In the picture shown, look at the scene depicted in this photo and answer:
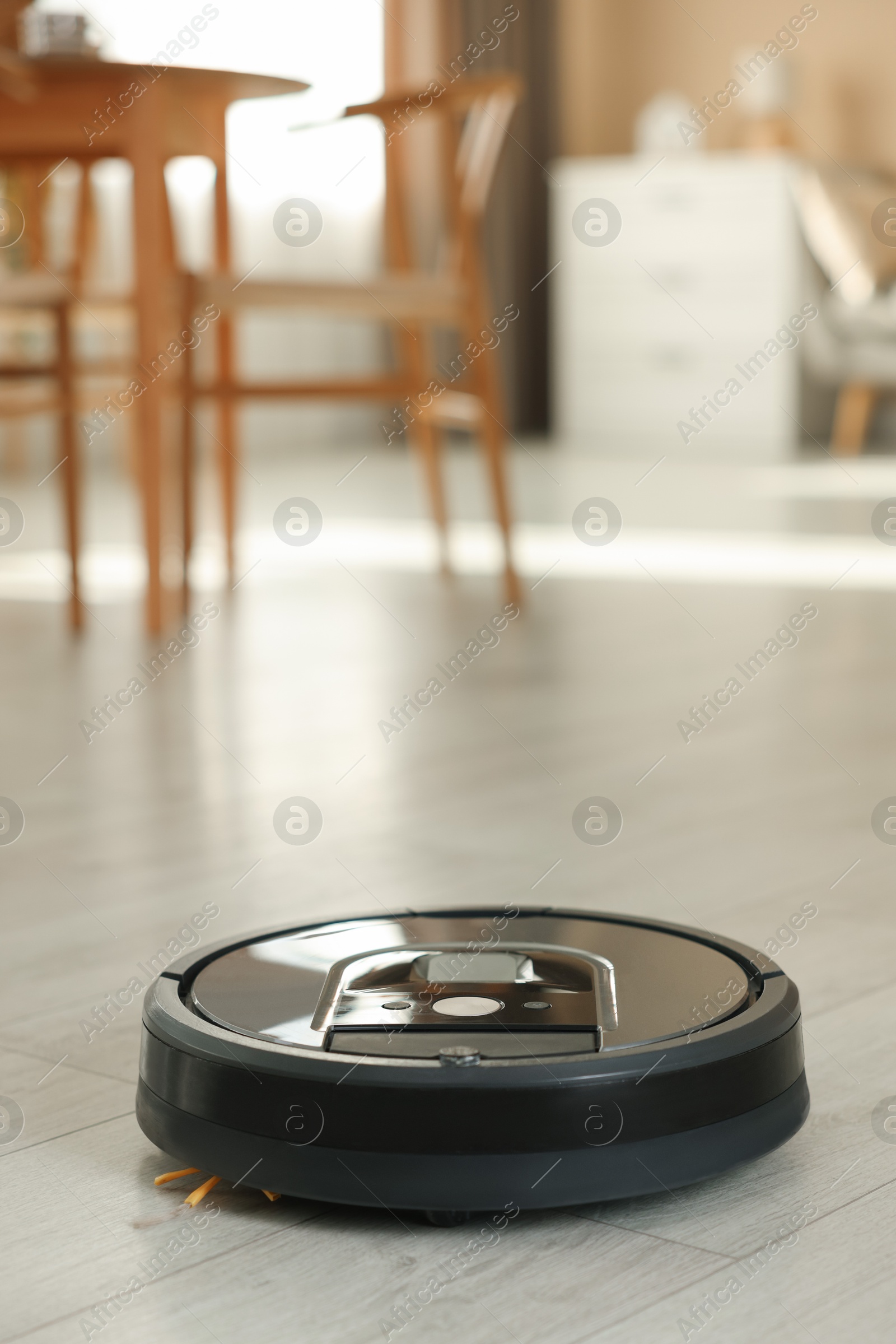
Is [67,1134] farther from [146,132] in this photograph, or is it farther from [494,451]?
[494,451]

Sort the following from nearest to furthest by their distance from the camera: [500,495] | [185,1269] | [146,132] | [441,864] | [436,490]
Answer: [185,1269] → [441,864] → [146,132] → [500,495] → [436,490]

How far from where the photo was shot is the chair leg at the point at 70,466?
98.4 inches

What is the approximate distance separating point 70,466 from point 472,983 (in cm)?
184

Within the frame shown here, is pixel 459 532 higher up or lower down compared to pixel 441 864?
lower down

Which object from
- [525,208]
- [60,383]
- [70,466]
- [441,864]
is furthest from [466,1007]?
[525,208]

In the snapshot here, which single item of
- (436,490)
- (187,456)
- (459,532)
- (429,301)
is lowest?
(459,532)

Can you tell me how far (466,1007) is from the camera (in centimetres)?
77

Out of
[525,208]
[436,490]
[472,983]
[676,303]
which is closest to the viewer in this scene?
[472,983]

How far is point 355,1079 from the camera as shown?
70cm

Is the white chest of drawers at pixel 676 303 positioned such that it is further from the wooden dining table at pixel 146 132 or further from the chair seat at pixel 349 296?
the wooden dining table at pixel 146 132

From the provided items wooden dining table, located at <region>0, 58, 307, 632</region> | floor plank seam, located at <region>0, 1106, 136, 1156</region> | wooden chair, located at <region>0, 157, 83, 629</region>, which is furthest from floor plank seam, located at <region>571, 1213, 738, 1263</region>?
wooden chair, located at <region>0, 157, 83, 629</region>

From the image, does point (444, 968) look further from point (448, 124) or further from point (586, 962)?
point (448, 124)

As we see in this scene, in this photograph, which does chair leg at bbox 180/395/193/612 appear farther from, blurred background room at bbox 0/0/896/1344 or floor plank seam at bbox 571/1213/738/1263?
floor plank seam at bbox 571/1213/738/1263

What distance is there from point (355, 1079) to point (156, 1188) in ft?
0.43
